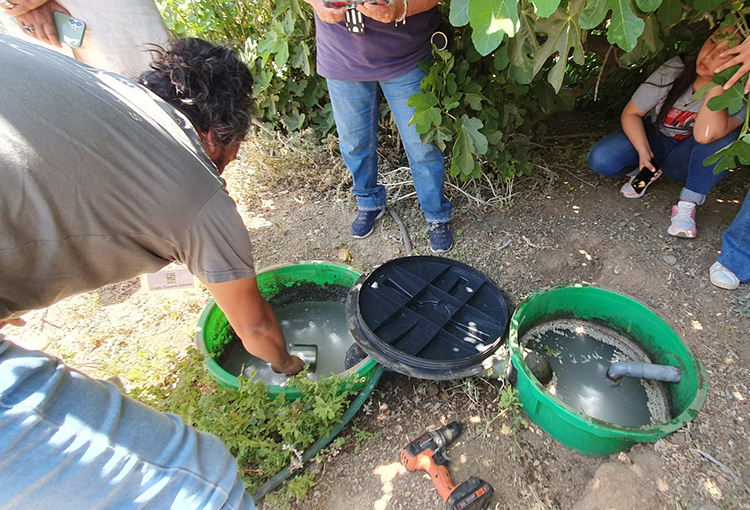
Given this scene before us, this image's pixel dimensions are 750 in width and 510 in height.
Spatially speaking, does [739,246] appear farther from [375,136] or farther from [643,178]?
[375,136]

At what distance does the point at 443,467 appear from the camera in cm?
145

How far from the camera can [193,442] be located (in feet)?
3.09

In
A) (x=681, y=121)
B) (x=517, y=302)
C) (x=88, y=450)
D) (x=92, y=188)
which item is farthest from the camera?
(x=681, y=121)

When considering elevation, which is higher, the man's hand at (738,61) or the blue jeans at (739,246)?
the man's hand at (738,61)

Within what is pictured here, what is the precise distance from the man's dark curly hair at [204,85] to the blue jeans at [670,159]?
227 cm

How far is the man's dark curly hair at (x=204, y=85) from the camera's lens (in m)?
1.22

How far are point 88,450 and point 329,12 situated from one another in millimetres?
1748

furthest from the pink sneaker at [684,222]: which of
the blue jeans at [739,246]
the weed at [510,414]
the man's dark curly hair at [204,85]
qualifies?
the man's dark curly hair at [204,85]

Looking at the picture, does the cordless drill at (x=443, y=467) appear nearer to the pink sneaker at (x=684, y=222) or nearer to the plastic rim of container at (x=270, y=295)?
the plastic rim of container at (x=270, y=295)

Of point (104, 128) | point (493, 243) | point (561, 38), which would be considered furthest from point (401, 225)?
point (104, 128)

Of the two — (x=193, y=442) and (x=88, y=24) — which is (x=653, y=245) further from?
(x=88, y=24)

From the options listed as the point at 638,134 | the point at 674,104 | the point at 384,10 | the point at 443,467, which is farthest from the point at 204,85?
the point at 674,104

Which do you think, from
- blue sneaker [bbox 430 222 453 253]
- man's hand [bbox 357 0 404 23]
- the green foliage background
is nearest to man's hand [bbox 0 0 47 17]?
the green foliage background

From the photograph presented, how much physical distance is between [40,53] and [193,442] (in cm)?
96
